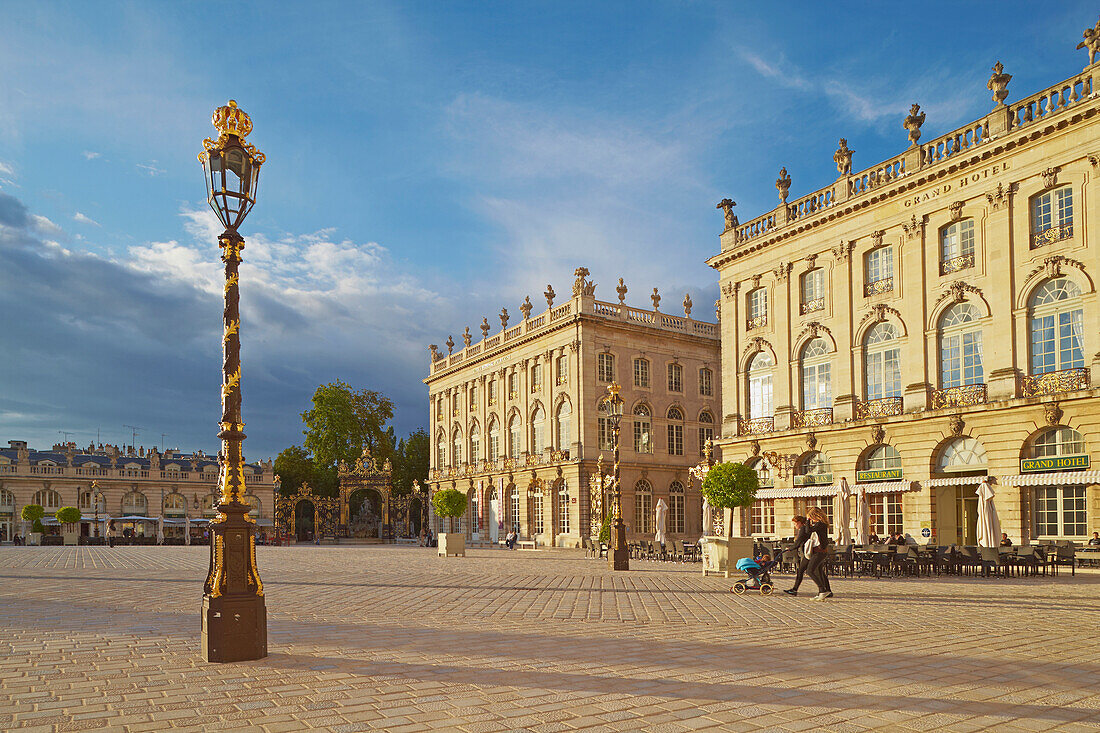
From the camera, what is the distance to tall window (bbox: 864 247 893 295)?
3234 centimetres

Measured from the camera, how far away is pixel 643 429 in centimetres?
5328

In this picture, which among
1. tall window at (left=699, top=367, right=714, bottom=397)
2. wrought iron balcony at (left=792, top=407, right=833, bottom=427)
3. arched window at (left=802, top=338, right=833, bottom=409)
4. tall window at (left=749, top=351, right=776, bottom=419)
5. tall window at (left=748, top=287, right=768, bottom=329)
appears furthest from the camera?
tall window at (left=699, top=367, right=714, bottom=397)

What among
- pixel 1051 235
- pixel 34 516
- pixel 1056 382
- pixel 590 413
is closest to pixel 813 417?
pixel 1056 382

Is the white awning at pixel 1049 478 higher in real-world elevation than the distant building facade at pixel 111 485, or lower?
higher

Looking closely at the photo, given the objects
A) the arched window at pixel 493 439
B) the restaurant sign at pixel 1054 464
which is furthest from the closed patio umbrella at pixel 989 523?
the arched window at pixel 493 439

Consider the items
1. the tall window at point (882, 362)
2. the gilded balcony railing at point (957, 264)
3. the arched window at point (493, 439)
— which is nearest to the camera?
the gilded balcony railing at point (957, 264)

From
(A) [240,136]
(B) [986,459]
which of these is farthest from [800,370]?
(A) [240,136]

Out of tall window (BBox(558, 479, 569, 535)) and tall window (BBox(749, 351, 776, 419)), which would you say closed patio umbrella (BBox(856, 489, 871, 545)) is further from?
tall window (BBox(558, 479, 569, 535))

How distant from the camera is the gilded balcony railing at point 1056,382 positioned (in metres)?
25.7

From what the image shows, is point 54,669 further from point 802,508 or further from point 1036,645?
point 802,508

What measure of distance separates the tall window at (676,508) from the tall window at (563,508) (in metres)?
6.12

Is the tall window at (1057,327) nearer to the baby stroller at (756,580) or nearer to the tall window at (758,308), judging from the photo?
the tall window at (758,308)

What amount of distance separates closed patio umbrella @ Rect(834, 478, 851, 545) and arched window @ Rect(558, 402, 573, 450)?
25359 mm

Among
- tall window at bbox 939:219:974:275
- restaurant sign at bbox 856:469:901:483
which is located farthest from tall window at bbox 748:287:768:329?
tall window at bbox 939:219:974:275
